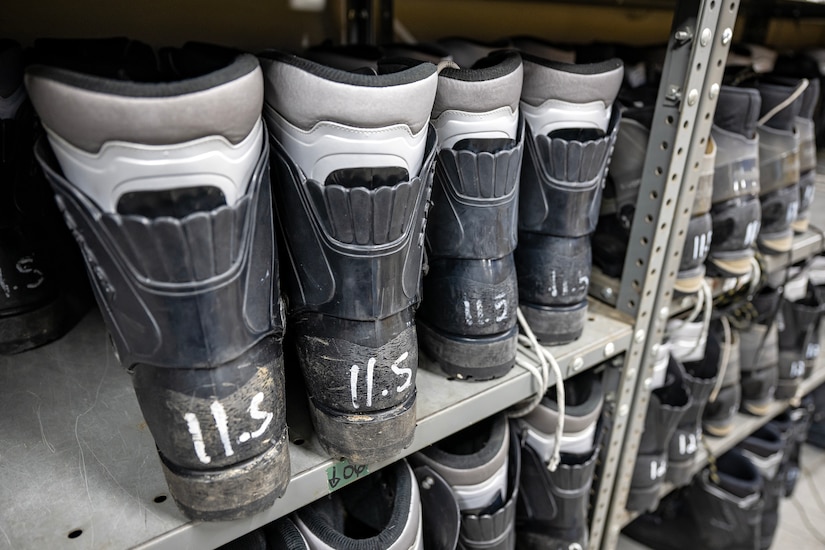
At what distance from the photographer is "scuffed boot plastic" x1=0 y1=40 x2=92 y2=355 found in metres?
0.48

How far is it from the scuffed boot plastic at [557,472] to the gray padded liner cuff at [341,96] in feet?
1.49

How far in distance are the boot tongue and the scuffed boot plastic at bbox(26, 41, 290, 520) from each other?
652 millimetres

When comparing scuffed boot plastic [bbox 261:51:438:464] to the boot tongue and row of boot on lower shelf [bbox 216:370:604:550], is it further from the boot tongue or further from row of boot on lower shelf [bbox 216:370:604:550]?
the boot tongue

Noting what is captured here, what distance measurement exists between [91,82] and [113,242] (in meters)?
0.09

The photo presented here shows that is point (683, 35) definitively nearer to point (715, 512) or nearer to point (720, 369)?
point (720, 369)

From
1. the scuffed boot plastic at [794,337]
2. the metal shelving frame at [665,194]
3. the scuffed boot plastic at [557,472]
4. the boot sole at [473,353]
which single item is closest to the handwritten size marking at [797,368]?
the scuffed boot plastic at [794,337]

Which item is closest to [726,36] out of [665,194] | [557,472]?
[665,194]

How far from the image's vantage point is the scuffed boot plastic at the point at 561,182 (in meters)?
0.55

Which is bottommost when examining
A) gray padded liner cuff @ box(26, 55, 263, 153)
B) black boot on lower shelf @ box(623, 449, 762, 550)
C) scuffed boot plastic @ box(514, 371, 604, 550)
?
black boot on lower shelf @ box(623, 449, 762, 550)

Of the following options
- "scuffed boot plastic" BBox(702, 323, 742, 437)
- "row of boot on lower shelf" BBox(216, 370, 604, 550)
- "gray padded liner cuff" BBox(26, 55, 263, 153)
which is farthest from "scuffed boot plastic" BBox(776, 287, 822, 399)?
"gray padded liner cuff" BBox(26, 55, 263, 153)

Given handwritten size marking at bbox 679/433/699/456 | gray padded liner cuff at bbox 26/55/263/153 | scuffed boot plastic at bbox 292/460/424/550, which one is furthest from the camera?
handwritten size marking at bbox 679/433/699/456

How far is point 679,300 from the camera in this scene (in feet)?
2.63

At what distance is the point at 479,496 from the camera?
65 cm

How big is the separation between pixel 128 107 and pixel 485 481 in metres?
0.53
